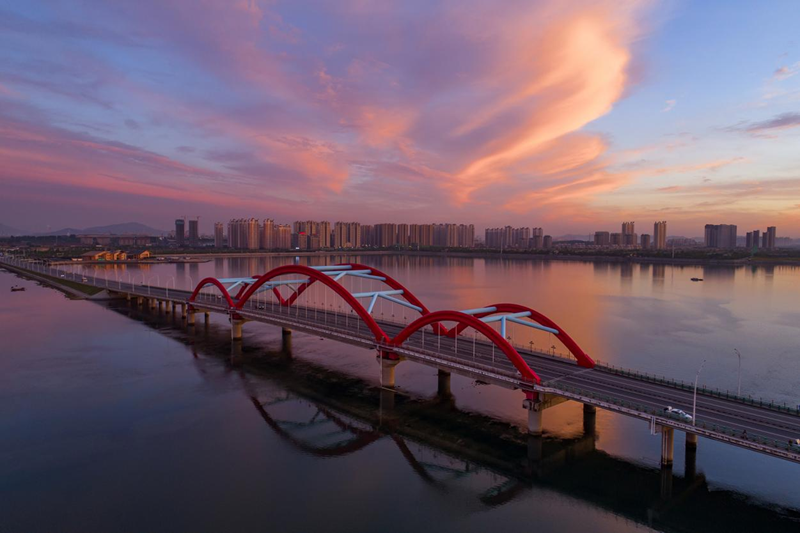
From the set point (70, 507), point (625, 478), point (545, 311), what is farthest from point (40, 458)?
point (545, 311)

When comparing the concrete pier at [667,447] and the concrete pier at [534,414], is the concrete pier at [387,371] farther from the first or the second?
the concrete pier at [667,447]

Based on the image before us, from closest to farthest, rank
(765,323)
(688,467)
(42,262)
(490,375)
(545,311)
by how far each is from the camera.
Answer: (688,467), (490,375), (765,323), (545,311), (42,262)

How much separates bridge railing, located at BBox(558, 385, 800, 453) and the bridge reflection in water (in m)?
3.57

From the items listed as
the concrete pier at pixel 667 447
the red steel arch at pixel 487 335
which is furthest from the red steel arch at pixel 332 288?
the concrete pier at pixel 667 447

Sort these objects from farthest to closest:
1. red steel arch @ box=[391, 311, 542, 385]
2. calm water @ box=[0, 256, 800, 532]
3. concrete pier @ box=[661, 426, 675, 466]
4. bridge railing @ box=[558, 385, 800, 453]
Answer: red steel arch @ box=[391, 311, 542, 385] → concrete pier @ box=[661, 426, 675, 466] → calm water @ box=[0, 256, 800, 532] → bridge railing @ box=[558, 385, 800, 453]

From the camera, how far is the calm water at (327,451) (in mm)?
22688

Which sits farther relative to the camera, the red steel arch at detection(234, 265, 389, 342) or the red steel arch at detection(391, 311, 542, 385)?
the red steel arch at detection(234, 265, 389, 342)

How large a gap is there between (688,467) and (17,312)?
302ft

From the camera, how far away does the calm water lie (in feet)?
74.4

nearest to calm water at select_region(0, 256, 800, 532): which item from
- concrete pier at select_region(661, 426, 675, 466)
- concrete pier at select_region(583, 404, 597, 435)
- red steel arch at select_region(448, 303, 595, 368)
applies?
concrete pier at select_region(583, 404, 597, 435)

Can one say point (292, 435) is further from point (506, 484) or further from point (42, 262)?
point (42, 262)

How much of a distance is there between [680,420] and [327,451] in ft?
65.5

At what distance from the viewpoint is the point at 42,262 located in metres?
171

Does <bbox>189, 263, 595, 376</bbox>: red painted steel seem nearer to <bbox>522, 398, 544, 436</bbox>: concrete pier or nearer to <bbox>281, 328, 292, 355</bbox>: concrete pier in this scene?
<bbox>522, 398, 544, 436</bbox>: concrete pier
